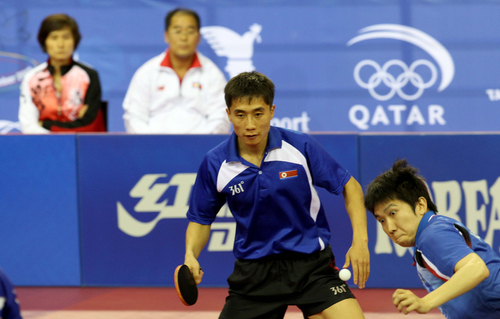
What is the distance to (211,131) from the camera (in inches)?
224

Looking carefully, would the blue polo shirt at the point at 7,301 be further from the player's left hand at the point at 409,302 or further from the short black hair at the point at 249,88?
the player's left hand at the point at 409,302

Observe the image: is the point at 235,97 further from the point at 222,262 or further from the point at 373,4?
the point at 373,4

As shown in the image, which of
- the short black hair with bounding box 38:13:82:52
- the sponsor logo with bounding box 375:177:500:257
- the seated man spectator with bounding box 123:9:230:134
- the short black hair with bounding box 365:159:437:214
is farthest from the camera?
the short black hair with bounding box 38:13:82:52

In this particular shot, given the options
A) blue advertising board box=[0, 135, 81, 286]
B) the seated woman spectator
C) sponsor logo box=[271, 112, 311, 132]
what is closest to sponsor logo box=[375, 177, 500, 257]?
blue advertising board box=[0, 135, 81, 286]

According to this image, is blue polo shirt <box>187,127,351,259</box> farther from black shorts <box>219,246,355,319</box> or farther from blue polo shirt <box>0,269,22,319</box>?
blue polo shirt <box>0,269,22,319</box>

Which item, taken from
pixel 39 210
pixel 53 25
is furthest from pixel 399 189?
pixel 53 25

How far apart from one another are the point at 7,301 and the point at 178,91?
3804 mm

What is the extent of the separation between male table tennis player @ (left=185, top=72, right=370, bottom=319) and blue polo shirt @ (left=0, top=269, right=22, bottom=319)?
35.3 inches

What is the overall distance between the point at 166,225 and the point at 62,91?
189 centimetres

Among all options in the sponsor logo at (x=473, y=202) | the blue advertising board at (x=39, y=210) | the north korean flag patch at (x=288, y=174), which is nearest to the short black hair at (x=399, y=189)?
the north korean flag patch at (x=288, y=174)

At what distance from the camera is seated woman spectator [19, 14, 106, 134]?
19.4ft

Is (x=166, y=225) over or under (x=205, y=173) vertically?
under

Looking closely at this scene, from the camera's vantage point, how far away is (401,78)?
30.7 ft

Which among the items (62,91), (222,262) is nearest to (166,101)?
(62,91)
